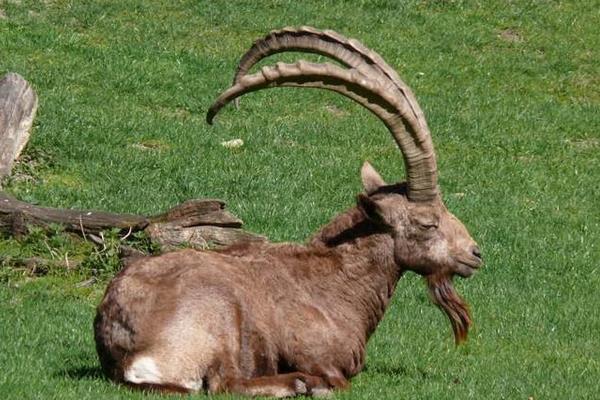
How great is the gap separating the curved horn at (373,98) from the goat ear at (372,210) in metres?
0.25

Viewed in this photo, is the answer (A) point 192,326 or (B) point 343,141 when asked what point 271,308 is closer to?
(A) point 192,326

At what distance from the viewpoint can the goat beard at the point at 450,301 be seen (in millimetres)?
9961

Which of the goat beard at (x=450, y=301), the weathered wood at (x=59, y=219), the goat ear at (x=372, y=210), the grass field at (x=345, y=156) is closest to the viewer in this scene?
the goat ear at (x=372, y=210)

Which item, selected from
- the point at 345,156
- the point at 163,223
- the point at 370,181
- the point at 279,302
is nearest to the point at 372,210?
the point at 370,181

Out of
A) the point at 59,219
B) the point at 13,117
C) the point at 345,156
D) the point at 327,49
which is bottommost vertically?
the point at 345,156

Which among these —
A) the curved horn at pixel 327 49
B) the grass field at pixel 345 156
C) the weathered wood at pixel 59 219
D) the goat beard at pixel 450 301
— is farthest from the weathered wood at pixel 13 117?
the goat beard at pixel 450 301

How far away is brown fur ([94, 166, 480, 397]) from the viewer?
29.7 feet

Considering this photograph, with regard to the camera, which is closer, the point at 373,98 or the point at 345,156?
the point at 373,98

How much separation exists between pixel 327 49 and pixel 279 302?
178 cm

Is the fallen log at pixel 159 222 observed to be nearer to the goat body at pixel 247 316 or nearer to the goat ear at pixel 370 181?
the goat ear at pixel 370 181

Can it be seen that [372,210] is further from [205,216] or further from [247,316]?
[205,216]

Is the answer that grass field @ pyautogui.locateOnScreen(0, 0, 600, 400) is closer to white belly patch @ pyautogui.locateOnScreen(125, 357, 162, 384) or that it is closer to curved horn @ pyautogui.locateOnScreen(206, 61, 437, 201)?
white belly patch @ pyautogui.locateOnScreen(125, 357, 162, 384)

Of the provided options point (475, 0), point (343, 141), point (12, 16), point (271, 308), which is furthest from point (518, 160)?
point (271, 308)

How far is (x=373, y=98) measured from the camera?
948cm
